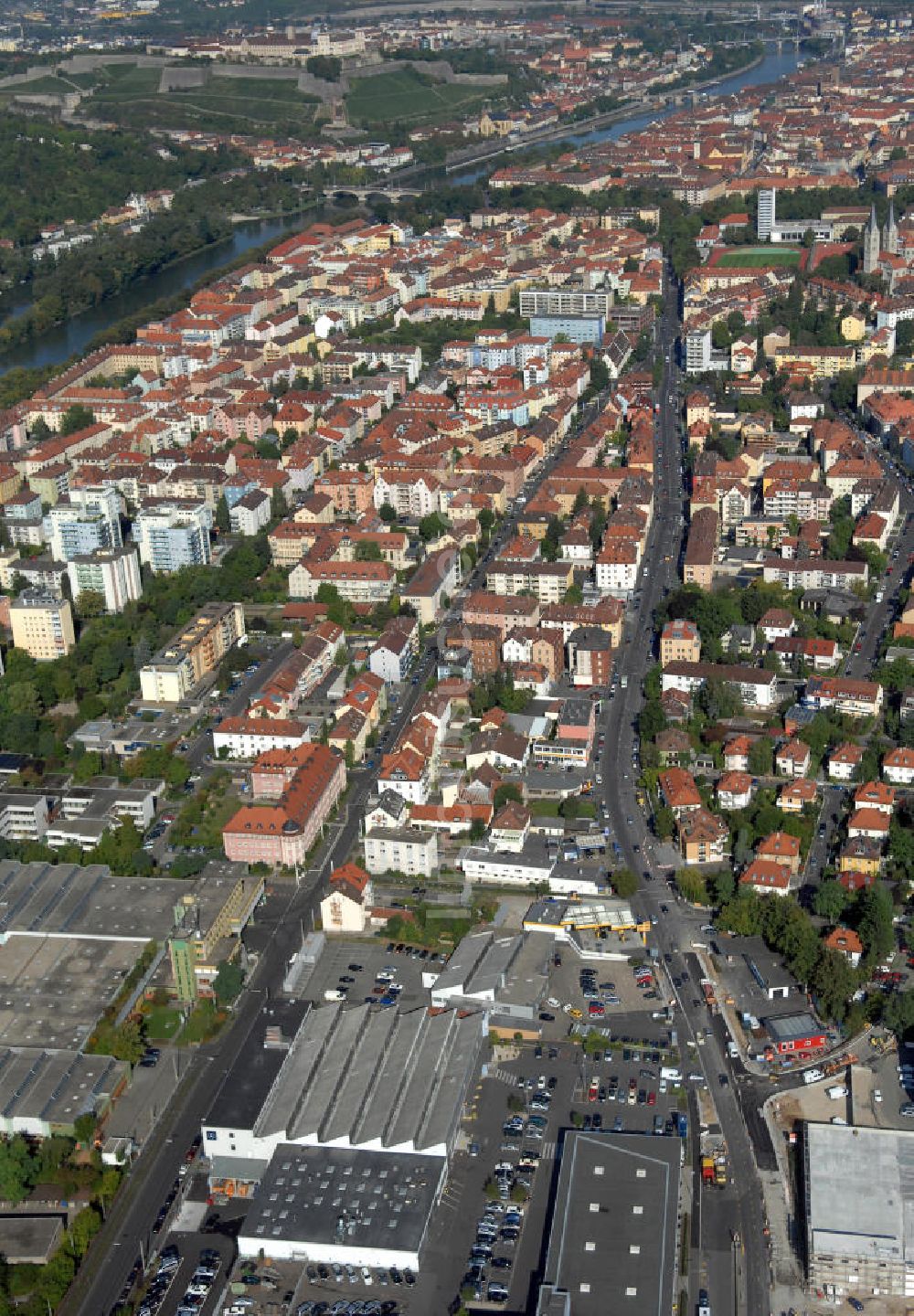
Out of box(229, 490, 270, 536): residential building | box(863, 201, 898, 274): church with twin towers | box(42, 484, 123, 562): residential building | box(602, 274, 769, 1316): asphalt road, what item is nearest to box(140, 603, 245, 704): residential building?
box(42, 484, 123, 562): residential building

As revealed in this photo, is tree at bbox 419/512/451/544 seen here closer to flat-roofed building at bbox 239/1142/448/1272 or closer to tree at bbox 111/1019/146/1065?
tree at bbox 111/1019/146/1065

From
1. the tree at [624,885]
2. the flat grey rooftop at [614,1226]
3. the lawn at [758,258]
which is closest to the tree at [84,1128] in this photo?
the flat grey rooftop at [614,1226]

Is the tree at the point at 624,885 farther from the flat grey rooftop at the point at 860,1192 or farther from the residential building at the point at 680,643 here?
the residential building at the point at 680,643

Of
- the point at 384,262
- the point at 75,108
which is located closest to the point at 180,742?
the point at 384,262

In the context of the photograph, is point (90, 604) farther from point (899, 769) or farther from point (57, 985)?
point (899, 769)

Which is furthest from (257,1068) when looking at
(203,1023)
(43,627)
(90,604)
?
(90,604)
